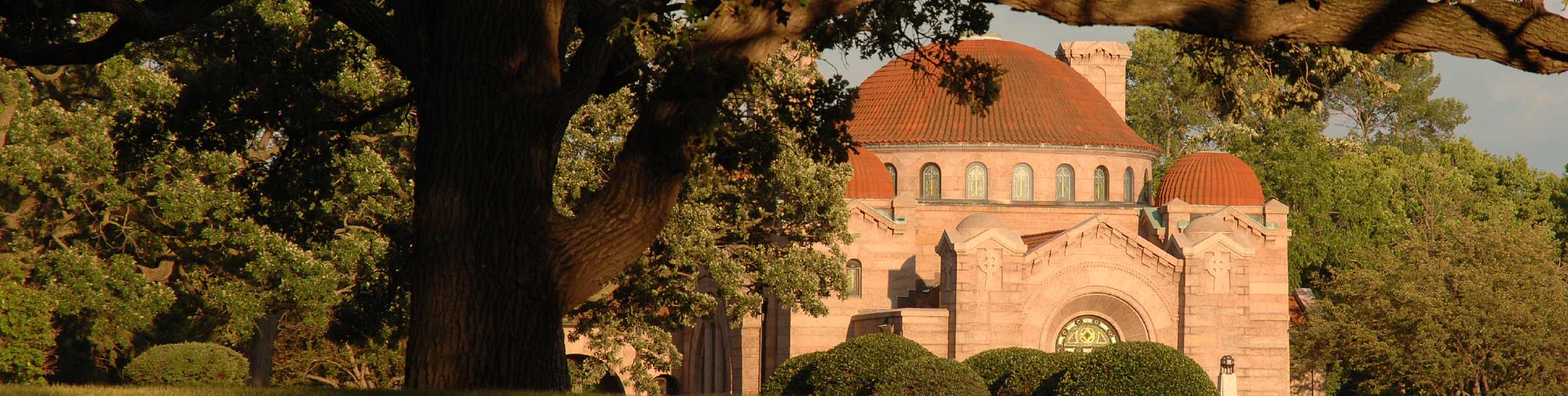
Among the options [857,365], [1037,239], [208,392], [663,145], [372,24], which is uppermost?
[372,24]

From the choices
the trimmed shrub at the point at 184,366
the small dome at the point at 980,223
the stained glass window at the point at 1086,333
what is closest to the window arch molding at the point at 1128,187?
the small dome at the point at 980,223

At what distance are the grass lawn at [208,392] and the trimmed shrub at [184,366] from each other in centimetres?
1914

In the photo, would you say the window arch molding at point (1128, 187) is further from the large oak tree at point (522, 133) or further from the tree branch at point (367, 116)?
the large oak tree at point (522, 133)

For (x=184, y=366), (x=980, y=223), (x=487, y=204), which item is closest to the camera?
(x=487, y=204)

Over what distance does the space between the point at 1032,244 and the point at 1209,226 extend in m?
5.02

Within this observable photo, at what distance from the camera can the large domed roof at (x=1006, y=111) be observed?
152ft

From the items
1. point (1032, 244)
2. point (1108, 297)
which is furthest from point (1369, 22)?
point (1032, 244)

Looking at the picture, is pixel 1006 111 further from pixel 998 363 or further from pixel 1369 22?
pixel 1369 22

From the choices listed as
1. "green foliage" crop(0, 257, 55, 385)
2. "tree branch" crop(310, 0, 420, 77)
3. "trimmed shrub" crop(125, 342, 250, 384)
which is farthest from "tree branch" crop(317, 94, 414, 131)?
"green foliage" crop(0, 257, 55, 385)

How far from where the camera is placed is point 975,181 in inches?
1823

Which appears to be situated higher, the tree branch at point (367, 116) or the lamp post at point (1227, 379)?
the tree branch at point (367, 116)

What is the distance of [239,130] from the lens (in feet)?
52.4

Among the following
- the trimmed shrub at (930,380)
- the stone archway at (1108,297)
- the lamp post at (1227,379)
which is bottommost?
the lamp post at (1227,379)

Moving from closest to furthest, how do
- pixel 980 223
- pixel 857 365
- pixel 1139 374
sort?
pixel 1139 374 < pixel 857 365 < pixel 980 223
